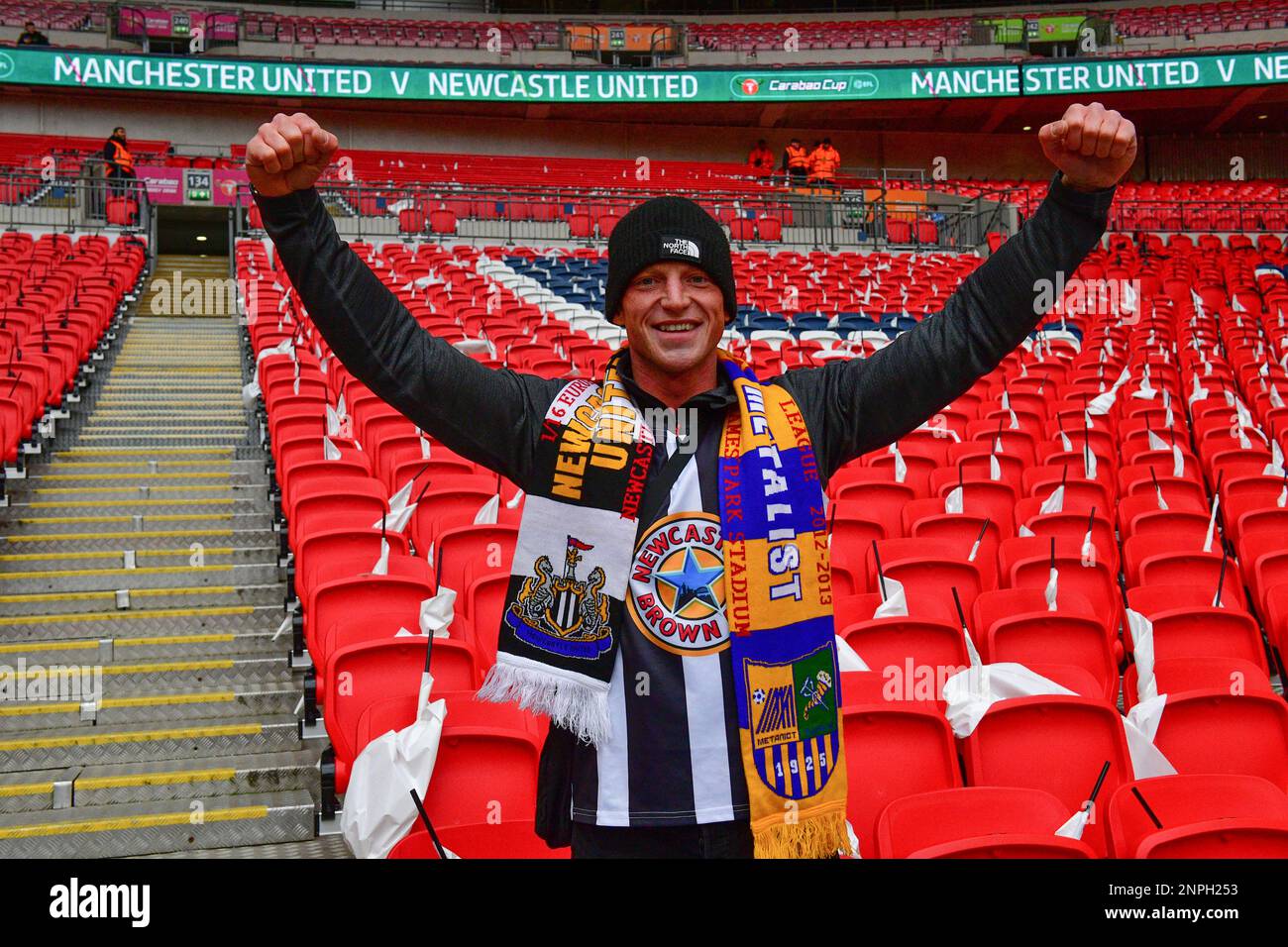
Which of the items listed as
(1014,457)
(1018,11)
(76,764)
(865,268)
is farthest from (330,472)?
(1018,11)

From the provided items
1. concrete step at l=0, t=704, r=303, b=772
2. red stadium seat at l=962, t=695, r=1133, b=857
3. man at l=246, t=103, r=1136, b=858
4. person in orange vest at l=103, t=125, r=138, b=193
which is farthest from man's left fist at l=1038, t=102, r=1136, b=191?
person in orange vest at l=103, t=125, r=138, b=193

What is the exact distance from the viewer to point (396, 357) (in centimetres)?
146

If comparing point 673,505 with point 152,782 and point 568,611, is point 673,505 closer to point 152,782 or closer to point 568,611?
point 568,611

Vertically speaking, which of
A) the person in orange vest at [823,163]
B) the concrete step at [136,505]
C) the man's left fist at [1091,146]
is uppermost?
the person in orange vest at [823,163]

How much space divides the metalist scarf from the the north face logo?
0.25 m

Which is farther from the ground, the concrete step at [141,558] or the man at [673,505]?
the concrete step at [141,558]

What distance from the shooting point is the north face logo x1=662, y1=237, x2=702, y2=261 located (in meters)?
1.56

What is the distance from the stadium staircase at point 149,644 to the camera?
3732 millimetres

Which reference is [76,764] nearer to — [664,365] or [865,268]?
[664,365]

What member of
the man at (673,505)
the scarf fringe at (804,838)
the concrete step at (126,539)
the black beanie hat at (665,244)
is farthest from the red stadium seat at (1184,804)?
the concrete step at (126,539)

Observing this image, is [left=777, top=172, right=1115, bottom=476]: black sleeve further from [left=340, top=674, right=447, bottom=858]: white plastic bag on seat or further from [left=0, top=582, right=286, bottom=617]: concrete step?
[left=0, top=582, right=286, bottom=617]: concrete step

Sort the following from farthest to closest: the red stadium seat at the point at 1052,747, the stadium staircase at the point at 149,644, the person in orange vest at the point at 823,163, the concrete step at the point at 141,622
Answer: the person in orange vest at the point at 823,163, the concrete step at the point at 141,622, the stadium staircase at the point at 149,644, the red stadium seat at the point at 1052,747

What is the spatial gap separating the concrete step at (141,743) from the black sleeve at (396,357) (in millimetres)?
3125

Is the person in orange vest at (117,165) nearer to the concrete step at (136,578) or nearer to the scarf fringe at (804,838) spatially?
the concrete step at (136,578)
